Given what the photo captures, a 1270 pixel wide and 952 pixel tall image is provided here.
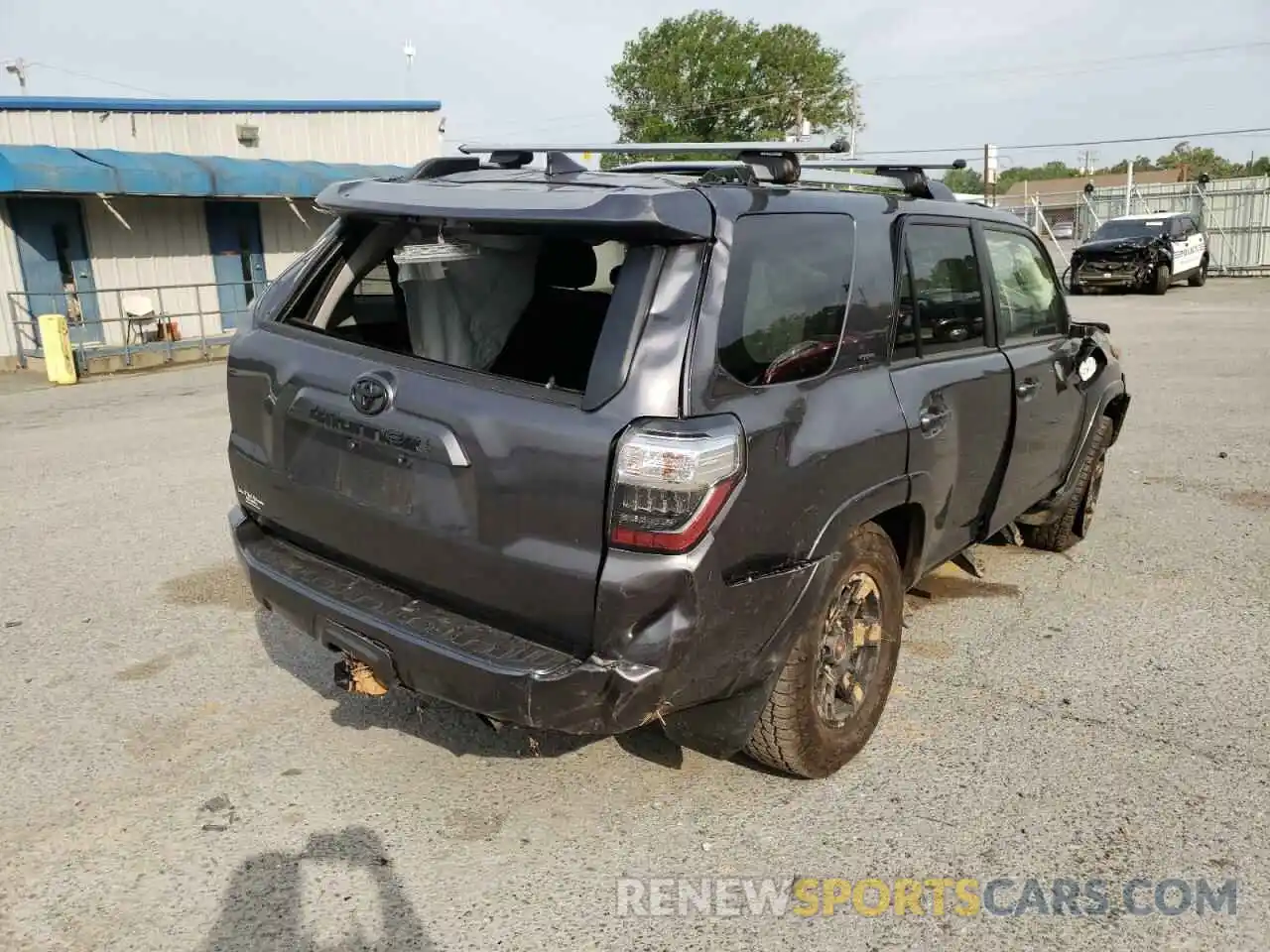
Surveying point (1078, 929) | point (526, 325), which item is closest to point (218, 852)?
point (526, 325)

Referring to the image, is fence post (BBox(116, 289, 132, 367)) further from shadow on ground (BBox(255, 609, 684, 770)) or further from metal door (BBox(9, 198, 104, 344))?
shadow on ground (BBox(255, 609, 684, 770))

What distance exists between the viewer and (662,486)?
8.01 ft

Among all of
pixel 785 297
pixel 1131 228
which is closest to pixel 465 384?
pixel 785 297

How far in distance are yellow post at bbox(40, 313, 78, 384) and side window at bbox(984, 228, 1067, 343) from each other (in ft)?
42.3

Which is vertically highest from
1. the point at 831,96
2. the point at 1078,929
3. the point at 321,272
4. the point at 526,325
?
the point at 831,96

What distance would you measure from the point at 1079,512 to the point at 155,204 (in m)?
16.0

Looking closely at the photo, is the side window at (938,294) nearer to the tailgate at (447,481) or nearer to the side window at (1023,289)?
the side window at (1023,289)

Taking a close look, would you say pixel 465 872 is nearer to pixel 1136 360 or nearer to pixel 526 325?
pixel 526 325

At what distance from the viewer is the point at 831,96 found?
58844mm

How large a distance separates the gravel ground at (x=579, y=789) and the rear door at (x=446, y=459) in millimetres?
746

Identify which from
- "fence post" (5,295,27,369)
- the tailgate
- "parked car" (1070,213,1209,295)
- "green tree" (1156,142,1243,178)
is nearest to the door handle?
the tailgate

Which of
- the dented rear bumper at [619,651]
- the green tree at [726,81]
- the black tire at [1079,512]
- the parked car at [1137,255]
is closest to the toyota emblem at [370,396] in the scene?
the dented rear bumper at [619,651]

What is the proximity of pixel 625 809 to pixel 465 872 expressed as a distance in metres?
0.54

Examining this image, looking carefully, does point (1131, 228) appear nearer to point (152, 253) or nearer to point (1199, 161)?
point (152, 253)
